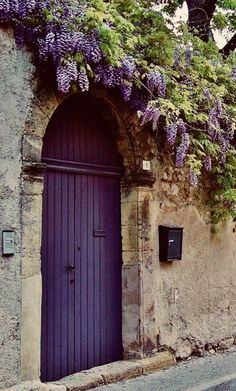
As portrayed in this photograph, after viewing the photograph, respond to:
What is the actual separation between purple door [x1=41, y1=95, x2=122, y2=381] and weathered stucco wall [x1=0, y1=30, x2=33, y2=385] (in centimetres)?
55

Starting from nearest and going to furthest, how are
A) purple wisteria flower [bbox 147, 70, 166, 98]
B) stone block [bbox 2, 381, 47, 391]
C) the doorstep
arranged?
1. stone block [bbox 2, 381, 47, 391]
2. the doorstep
3. purple wisteria flower [bbox 147, 70, 166, 98]

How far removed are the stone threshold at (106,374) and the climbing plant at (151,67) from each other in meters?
1.92

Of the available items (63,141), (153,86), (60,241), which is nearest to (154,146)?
(153,86)

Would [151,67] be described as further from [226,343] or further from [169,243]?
[226,343]

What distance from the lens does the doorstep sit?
195 inches

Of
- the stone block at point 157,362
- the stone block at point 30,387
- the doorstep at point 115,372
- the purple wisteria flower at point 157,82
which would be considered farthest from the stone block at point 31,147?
the stone block at point 157,362

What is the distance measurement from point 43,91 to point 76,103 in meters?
0.75

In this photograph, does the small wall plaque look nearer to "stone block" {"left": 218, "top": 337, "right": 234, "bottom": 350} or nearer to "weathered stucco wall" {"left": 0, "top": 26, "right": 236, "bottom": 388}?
"weathered stucco wall" {"left": 0, "top": 26, "right": 236, "bottom": 388}

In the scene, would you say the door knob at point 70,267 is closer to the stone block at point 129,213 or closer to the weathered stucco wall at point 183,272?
the weathered stucco wall at point 183,272

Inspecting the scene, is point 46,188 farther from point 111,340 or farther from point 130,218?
point 111,340

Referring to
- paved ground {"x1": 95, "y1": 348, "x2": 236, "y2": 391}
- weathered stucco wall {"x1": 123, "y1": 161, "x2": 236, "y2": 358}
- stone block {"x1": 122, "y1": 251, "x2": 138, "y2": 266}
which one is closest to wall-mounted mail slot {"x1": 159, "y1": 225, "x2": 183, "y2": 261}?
weathered stucco wall {"x1": 123, "y1": 161, "x2": 236, "y2": 358}

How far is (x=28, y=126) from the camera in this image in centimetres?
473

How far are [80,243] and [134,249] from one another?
0.64 m

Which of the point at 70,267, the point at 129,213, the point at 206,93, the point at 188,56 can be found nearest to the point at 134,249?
the point at 129,213
